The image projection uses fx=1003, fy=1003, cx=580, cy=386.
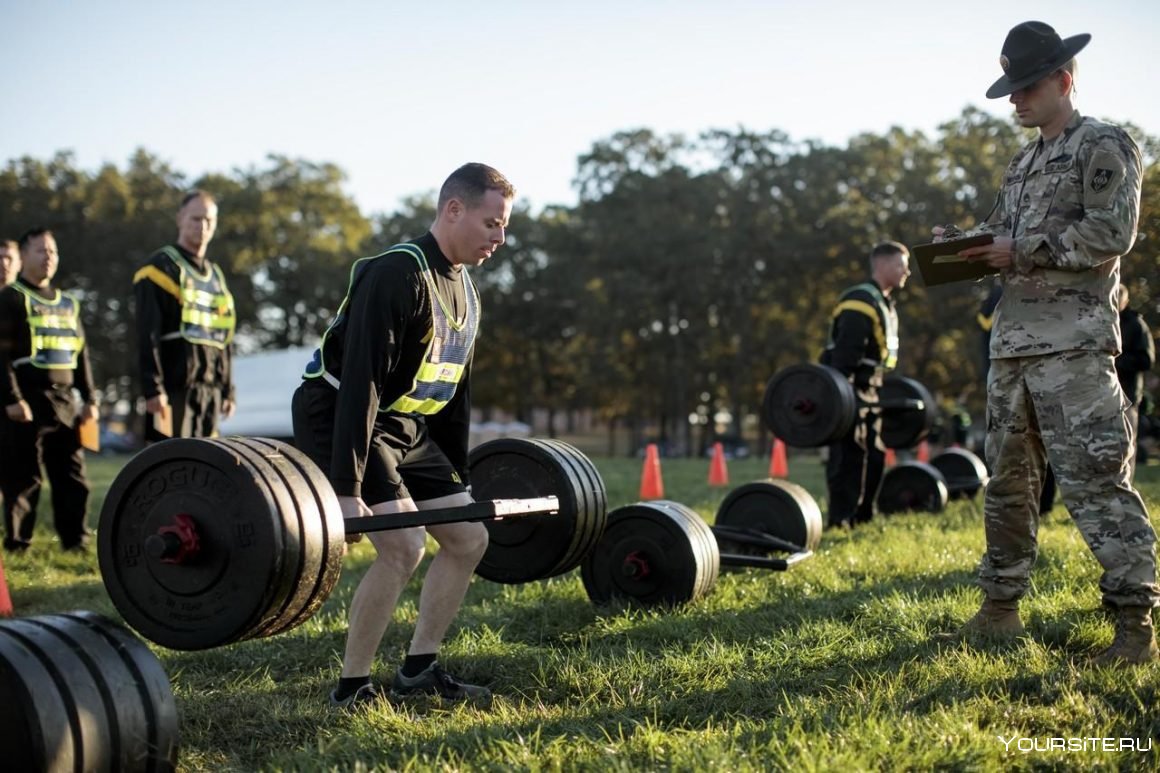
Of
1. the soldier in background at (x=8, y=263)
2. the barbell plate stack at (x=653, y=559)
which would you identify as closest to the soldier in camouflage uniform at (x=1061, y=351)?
the barbell plate stack at (x=653, y=559)

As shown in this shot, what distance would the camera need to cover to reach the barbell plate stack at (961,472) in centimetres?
1074

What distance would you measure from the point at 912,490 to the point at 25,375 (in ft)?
26.3

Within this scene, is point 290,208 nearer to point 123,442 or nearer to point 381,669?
point 123,442

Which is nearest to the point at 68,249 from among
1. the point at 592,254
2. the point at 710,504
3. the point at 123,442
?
the point at 123,442

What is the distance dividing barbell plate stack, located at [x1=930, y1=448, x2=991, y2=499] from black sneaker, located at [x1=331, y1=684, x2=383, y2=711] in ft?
26.0

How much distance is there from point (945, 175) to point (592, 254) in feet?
44.6

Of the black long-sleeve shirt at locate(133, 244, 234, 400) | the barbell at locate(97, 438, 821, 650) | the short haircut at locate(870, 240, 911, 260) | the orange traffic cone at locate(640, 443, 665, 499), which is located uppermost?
the short haircut at locate(870, 240, 911, 260)

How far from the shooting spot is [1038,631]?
15.5ft

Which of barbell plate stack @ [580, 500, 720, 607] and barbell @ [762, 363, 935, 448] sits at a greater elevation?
barbell @ [762, 363, 935, 448]

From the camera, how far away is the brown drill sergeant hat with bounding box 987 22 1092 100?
4.53 meters

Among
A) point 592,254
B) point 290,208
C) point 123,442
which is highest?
point 290,208

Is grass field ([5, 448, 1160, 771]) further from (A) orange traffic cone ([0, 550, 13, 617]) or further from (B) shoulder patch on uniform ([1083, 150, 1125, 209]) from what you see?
(B) shoulder patch on uniform ([1083, 150, 1125, 209])

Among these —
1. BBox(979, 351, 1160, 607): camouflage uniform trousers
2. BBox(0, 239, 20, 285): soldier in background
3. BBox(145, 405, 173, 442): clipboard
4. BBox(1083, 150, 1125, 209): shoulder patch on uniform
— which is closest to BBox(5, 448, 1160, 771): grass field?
Answer: BBox(979, 351, 1160, 607): camouflage uniform trousers

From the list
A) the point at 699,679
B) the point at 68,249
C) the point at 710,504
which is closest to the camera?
the point at 699,679
